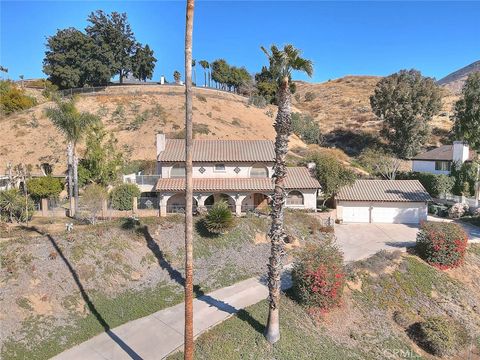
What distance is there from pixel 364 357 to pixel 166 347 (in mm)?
9401

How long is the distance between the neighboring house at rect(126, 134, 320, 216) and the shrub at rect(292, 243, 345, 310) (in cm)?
1404

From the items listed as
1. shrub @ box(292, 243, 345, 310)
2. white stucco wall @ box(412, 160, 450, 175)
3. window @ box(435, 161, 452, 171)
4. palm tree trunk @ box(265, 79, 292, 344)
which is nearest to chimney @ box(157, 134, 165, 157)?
shrub @ box(292, 243, 345, 310)

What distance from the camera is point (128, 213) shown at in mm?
31438

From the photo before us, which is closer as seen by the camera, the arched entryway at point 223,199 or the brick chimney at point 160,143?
the arched entryway at point 223,199

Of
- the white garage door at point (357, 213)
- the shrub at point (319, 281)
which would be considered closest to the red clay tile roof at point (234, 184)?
the white garage door at point (357, 213)

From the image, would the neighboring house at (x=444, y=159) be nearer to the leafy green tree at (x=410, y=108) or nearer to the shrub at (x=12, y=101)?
the leafy green tree at (x=410, y=108)

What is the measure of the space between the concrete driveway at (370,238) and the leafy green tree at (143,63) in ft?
218

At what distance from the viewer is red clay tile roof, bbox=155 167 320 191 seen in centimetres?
3419

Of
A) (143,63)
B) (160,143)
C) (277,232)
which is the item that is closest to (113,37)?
(143,63)

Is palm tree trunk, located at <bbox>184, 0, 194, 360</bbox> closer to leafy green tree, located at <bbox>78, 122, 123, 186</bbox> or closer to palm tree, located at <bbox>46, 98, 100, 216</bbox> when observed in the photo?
palm tree, located at <bbox>46, 98, 100, 216</bbox>

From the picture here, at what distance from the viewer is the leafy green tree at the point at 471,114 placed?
4747 cm

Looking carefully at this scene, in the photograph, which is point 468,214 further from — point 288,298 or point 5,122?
point 5,122

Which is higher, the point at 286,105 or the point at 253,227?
the point at 286,105

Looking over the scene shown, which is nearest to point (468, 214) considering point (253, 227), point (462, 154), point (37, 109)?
point (462, 154)
